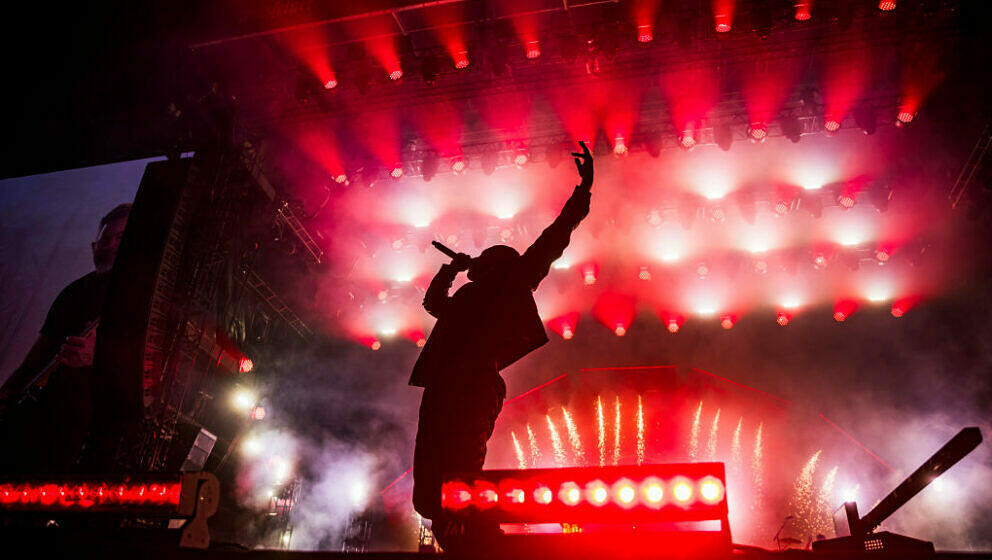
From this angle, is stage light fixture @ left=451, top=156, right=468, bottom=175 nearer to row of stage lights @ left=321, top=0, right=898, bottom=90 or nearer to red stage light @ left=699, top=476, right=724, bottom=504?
row of stage lights @ left=321, top=0, right=898, bottom=90

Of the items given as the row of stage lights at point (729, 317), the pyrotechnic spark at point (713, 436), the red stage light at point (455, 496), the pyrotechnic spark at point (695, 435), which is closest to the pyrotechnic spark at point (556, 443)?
the row of stage lights at point (729, 317)

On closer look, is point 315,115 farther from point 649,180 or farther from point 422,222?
point 649,180

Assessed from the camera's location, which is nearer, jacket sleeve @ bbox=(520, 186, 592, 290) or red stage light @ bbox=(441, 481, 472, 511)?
red stage light @ bbox=(441, 481, 472, 511)

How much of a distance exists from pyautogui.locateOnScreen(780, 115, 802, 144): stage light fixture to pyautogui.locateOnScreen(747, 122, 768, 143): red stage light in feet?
0.86

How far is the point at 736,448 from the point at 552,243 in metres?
11.5

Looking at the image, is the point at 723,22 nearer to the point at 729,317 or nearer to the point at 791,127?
the point at 791,127

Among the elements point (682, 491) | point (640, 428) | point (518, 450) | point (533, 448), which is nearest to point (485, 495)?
point (682, 491)

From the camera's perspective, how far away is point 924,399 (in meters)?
9.88

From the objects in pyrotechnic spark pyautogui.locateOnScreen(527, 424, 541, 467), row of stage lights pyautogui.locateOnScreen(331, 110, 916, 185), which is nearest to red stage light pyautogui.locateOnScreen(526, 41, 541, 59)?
row of stage lights pyautogui.locateOnScreen(331, 110, 916, 185)

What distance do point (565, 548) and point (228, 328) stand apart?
7.15 m

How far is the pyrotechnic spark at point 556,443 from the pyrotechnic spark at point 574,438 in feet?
0.92

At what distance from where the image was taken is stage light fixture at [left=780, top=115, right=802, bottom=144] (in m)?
7.61

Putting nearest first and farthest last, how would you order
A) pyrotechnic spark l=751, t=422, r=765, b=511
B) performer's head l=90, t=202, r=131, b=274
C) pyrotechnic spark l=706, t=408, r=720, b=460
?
performer's head l=90, t=202, r=131, b=274 → pyrotechnic spark l=751, t=422, r=765, b=511 → pyrotechnic spark l=706, t=408, r=720, b=460

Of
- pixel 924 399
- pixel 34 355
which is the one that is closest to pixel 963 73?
pixel 924 399
